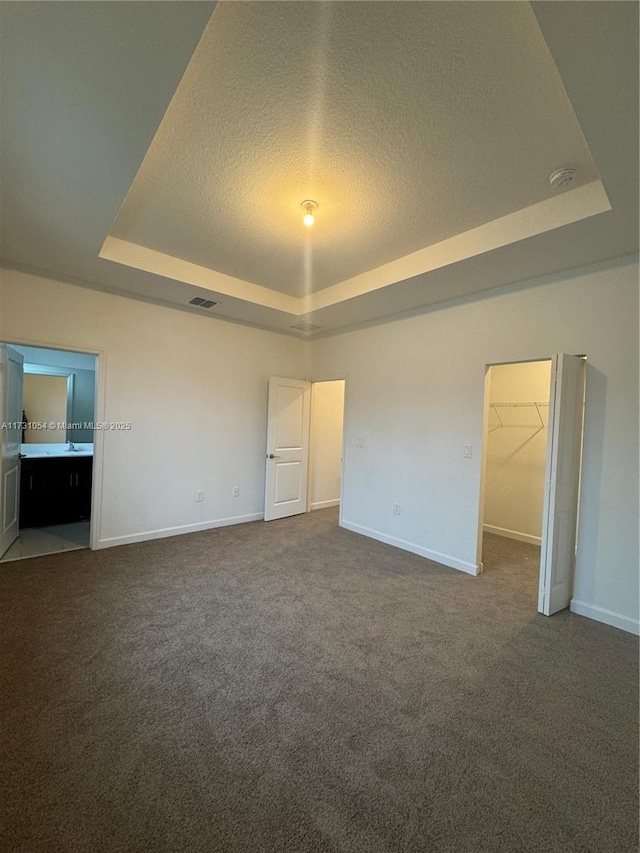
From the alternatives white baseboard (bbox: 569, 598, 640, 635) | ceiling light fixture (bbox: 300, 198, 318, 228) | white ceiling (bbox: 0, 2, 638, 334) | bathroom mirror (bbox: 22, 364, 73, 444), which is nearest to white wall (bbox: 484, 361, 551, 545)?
white baseboard (bbox: 569, 598, 640, 635)

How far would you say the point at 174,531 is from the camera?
4.34 m

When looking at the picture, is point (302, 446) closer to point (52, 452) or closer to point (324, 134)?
point (52, 452)

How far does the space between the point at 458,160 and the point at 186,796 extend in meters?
3.33

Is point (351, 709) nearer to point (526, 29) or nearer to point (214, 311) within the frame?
point (526, 29)

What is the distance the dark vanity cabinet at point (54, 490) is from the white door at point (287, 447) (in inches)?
97.3

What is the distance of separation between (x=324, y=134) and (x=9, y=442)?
4.03 m

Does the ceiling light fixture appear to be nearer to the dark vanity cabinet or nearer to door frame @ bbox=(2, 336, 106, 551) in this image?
door frame @ bbox=(2, 336, 106, 551)

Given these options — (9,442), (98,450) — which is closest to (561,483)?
(98,450)

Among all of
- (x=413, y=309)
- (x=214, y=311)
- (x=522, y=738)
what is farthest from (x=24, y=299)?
(x=522, y=738)

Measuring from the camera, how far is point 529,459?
15.4 ft

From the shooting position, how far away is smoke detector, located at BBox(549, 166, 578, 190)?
207cm

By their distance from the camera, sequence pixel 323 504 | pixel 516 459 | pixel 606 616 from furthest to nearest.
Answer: pixel 323 504, pixel 516 459, pixel 606 616

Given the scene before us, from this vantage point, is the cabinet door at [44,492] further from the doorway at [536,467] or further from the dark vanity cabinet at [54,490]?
the doorway at [536,467]

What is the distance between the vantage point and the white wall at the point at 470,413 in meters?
2.71
